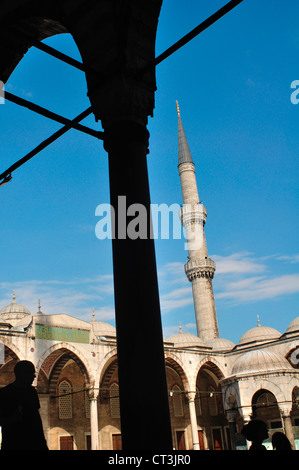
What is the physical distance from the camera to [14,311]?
28422mm

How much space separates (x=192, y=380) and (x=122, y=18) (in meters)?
22.5

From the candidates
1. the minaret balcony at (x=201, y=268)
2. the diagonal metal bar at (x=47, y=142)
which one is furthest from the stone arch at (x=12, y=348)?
the minaret balcony at (x=201, y=268)

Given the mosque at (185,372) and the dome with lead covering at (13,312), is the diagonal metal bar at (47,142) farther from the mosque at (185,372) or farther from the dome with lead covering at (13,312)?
the dome with lead covering at (13,312)

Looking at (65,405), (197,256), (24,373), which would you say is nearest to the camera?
(24,373)

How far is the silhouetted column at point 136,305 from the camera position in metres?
2.59

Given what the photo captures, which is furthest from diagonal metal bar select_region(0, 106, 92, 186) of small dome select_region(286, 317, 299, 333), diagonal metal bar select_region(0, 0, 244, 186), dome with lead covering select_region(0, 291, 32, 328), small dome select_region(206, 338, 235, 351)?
small dome select_region(206, 338, 235, 351)

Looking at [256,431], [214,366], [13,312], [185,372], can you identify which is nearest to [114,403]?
[185,372]

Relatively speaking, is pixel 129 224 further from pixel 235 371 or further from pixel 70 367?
pixel 70 367

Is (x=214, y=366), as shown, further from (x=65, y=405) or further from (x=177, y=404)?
(x=65, y=405)

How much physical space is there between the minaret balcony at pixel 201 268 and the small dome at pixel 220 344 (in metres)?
4.57

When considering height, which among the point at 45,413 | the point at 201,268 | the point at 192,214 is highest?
the point at 192,214

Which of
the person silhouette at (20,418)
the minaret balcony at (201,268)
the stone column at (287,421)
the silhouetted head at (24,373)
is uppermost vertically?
the minaret balcony at (201,268)

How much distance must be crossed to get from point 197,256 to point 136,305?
97.4 ft
